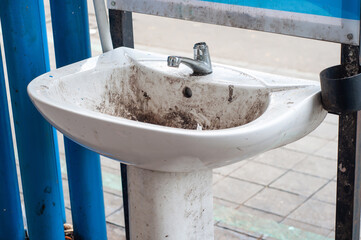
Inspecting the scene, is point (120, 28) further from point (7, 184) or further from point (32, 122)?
point (7, 184)

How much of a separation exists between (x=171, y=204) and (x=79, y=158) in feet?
1.96

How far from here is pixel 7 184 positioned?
90.6 inches

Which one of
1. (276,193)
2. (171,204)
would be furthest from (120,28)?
(276,193)

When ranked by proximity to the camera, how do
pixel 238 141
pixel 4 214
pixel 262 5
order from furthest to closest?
1. pixel 4 214
2. pixel 262 5
3. pixel 238 141

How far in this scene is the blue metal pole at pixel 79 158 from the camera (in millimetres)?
2117

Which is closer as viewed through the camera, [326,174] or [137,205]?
[137,205]

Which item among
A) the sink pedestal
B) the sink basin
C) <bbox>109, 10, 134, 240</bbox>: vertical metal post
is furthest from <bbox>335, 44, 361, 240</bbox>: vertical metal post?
<bbox>109, 10, 134, 240</bbox>: vertical metal post

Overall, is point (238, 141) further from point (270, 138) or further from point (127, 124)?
point (127, 124)

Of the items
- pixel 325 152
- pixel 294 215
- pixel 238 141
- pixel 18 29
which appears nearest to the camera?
pixel 238 141

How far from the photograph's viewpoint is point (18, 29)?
6.49ft

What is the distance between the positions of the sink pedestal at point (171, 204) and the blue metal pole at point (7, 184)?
62cm

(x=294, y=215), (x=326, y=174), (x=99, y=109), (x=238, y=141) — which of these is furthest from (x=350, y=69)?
(x=326, y=174)

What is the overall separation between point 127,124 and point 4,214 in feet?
3.60

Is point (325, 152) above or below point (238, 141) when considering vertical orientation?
below
